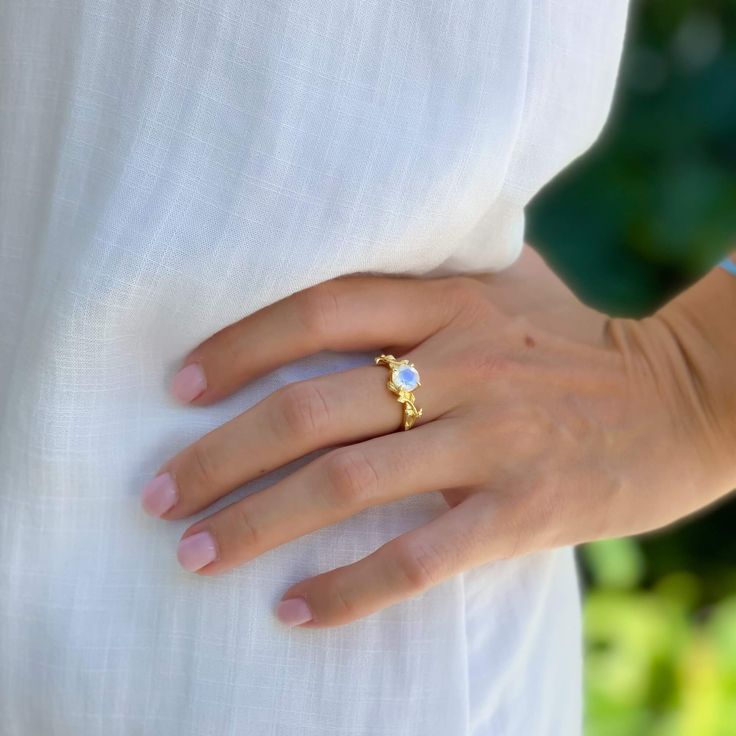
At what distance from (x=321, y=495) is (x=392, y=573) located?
0.08 m

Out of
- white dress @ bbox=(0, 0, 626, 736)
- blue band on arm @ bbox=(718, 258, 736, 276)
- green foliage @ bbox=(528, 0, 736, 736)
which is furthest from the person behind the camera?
green foliage @ bbox=(528, 0, 736, 736)

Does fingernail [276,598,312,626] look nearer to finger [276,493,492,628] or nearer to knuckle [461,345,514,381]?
finger [276,493,492,628]

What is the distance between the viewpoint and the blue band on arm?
949 millimetres

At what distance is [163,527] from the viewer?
76 centimetres

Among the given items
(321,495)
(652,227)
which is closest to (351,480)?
(321,495)

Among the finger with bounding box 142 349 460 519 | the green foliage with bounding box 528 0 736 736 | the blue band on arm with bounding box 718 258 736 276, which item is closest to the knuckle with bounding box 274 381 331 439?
the finger with bounding box 142 349 460 519

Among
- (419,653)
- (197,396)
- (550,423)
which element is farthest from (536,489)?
(197,396)

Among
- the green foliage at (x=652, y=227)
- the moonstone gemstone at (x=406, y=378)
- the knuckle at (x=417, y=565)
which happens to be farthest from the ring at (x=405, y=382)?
the green foliage at (x=652, y=227)

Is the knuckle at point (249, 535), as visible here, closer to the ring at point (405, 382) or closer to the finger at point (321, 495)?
the finger at point (321, 495)

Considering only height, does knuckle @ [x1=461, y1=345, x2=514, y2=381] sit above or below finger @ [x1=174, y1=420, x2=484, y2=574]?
above

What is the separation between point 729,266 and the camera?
95cm

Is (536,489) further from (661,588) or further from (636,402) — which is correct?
(661,588)

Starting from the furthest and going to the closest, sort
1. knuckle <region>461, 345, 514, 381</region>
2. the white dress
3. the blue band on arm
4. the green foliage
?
the green foliage, the blue band on arm, knuckle <region>461, 345, 514, 381</region>, the white dress

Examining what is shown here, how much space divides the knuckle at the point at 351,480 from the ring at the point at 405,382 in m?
0.06
